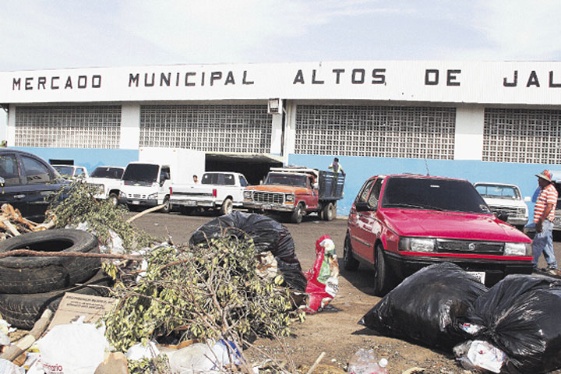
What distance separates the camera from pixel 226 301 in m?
4.10

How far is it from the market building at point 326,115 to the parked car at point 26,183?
1681cm

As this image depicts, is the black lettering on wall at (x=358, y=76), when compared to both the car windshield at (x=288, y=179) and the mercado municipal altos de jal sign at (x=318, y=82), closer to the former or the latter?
the mercado municipal altos de jal sign at (x=318, y=82)

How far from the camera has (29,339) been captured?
13.2 feet

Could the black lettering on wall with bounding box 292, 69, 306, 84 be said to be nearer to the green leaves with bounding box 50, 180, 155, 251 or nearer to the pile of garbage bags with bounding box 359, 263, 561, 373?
the green leaves with bounding box 50, 180, 155, 251

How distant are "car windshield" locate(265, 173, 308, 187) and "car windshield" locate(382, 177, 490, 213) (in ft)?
34.5

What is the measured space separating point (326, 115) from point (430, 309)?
76.2 ft

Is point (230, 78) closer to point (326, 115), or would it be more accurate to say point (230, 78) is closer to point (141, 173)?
point (326, 115)

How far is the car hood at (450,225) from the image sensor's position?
5.89m

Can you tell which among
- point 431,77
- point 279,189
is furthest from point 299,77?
point 279,189

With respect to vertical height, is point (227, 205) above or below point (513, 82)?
below

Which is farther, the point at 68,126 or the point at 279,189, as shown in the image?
the point at 68,126

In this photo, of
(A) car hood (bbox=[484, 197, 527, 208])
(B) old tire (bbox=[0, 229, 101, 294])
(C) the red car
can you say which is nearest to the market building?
(A) car hood (bbox=[484, 197, 527, 208])

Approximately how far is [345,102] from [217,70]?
7.04 meters

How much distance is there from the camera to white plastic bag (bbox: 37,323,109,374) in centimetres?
350
